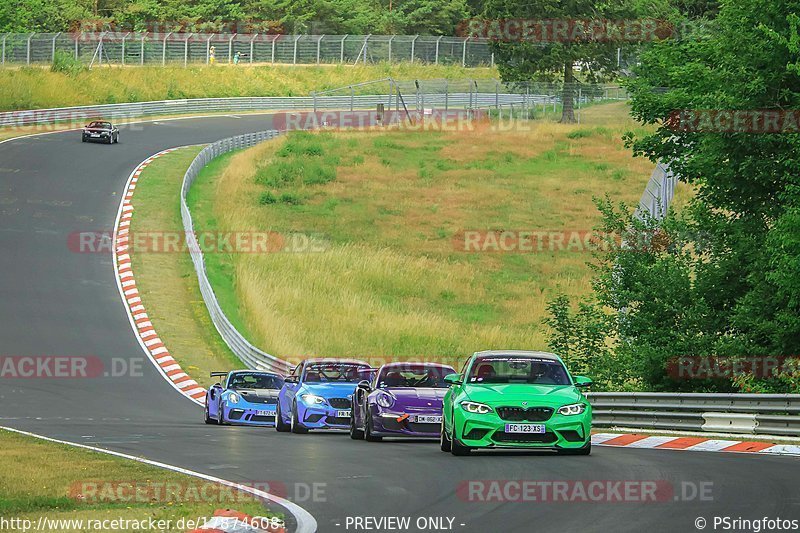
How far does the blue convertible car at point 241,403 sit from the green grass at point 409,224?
8.16 m

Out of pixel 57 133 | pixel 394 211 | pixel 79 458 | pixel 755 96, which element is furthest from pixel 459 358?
pixel 57 133

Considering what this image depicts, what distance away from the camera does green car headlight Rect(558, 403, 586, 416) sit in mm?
15953

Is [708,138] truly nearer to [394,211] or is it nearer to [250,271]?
[250,271]

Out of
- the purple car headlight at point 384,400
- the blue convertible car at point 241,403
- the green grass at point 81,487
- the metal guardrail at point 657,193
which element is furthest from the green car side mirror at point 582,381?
the metal guardrail at point 657,193

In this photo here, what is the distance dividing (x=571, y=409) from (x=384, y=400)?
3879mm

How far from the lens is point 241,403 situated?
25.5 metres

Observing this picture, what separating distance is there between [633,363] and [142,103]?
6539cm

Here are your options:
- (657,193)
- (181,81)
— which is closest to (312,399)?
(657,193)

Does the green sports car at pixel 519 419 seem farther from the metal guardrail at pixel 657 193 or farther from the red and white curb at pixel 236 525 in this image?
the metal guardrail at pixel 657 193

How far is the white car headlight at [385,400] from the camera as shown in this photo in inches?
752

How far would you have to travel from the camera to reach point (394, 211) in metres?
58.4

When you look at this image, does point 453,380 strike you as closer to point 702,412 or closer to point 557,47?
point 702,412

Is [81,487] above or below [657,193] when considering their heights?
above

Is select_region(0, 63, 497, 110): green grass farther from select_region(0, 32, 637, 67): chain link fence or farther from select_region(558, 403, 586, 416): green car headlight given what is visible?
select_region(558, 403, 586, 416): green car headlight
